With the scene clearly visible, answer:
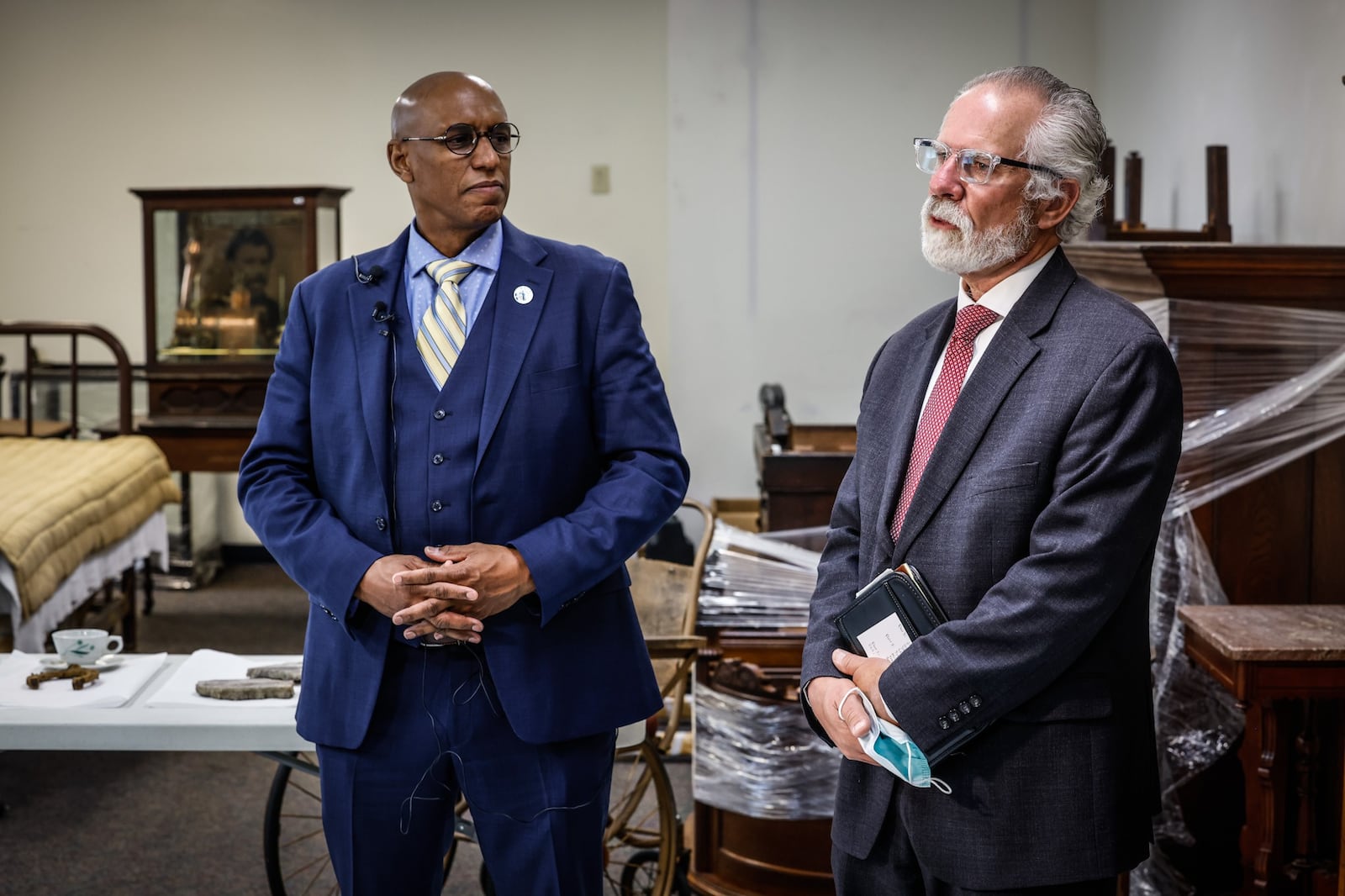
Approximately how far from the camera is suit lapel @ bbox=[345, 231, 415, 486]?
1.86 meters

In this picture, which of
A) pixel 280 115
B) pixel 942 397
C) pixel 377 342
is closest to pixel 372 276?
pixel 377 342

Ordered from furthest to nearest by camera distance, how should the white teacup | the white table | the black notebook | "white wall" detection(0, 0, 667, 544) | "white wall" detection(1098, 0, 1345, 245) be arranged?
"white wall" detection(0, 0, 667, 544) → "white wall" detection(1098, 0, 1345, 245) → the white teacup → the white table → the black notebook

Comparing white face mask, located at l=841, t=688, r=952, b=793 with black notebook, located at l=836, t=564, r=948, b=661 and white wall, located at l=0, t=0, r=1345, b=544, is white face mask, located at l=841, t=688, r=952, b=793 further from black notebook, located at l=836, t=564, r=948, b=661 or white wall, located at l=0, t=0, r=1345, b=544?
white wall, located at l=0, t=0, r=1345, b=544

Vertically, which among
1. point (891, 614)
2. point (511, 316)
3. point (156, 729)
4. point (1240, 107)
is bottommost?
point (156, 729)

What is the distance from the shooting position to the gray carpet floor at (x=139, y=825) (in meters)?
3.30

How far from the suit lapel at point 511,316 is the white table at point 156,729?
2.64ft

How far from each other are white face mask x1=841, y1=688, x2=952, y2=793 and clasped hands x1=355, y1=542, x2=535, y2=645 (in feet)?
1.65

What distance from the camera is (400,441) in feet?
6.13

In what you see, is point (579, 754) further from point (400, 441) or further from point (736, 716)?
point (736, 716)

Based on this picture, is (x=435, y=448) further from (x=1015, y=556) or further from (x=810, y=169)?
(x=810, y=169)

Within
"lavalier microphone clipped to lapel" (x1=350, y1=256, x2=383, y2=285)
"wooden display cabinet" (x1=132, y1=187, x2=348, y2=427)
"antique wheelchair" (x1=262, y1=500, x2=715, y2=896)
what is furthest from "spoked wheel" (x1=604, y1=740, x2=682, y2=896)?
"wooden display cabinet" (x1=132, y1=187, x2=348, y2=427)

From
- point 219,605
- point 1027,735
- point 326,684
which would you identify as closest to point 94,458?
point 219,605

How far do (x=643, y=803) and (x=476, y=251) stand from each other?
228 cm

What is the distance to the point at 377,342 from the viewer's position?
190 centimetres
